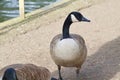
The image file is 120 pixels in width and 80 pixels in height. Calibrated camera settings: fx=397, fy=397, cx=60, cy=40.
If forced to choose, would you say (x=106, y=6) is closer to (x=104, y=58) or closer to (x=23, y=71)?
(x=104, y=58)

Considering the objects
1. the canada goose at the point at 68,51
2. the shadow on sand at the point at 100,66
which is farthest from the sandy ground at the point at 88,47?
the canada goose at the point at 68,51

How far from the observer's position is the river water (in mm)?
11492

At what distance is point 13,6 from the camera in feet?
40.6

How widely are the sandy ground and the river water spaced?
1949 mm

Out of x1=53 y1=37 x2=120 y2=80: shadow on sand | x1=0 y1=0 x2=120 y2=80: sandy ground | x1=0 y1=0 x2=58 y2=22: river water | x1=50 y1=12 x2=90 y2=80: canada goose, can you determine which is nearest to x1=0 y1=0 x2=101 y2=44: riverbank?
x1=0 y1=0 x2=120 y2=80: sandy ground

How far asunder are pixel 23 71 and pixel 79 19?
172 cm

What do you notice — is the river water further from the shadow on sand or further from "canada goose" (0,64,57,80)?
"canada goose" (0,64,57,80)

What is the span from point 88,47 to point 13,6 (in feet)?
15.9

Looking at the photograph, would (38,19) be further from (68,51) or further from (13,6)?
(68,51)

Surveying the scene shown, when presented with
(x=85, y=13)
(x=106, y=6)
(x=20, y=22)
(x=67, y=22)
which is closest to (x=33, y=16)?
(x=20, y=22)

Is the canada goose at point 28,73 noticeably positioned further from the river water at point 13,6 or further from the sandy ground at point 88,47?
the river water at point 13,6

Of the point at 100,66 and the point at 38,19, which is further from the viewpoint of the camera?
the point at 38,19

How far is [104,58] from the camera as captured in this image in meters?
7.52

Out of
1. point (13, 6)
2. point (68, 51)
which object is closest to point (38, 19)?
point (13, 6)
